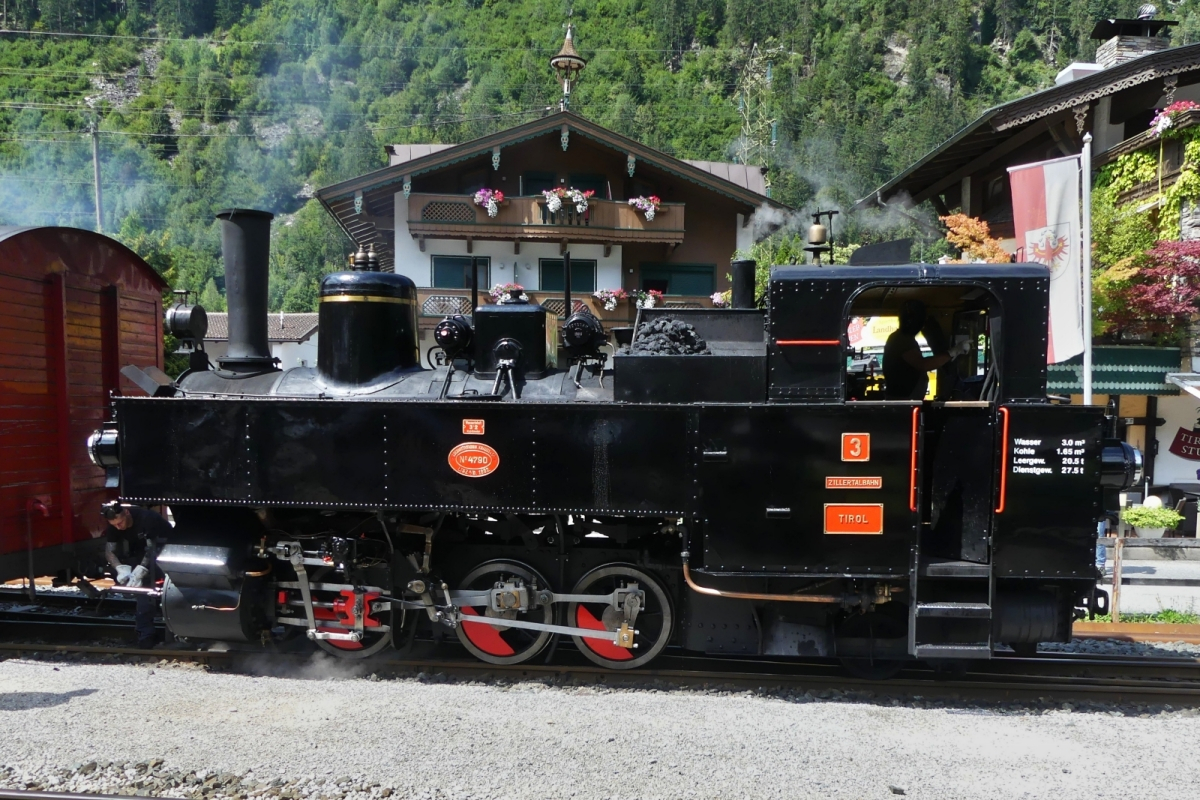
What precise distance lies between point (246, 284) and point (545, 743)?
4.17 meters

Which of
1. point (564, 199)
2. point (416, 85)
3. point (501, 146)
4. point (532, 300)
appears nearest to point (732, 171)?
point (564, 199)

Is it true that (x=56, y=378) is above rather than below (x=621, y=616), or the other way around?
above

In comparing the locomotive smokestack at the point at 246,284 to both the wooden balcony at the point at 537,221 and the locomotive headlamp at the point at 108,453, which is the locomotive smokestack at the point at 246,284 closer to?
the locomotive headlamp at the point at 108,453

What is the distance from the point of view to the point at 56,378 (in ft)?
22.7

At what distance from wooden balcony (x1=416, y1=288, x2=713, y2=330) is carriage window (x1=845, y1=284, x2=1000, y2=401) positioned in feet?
46.1

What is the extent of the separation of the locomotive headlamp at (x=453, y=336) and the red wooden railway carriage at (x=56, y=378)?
2.84 meters

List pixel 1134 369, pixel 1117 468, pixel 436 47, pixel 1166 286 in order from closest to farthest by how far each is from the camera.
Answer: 1. pixel 1117 468
2. pixel 1166 286
3. pixel 1134 369
4. pixel 436 47

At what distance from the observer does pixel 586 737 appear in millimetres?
4699

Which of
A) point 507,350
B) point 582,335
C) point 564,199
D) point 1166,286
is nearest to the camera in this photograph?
point 507,350

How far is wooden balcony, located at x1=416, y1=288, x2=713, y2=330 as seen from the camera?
814 inches

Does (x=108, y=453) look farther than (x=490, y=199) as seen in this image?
No

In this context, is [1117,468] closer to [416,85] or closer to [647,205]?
[647,205]

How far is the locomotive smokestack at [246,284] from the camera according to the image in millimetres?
6281

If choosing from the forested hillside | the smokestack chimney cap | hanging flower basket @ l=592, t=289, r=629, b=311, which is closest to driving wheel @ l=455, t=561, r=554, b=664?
the smokestack chimney cap
